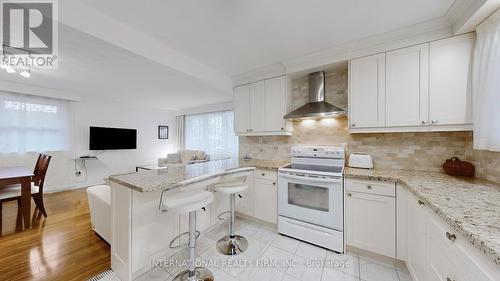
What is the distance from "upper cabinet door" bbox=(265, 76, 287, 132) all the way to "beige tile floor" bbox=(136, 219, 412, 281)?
62.4 inches

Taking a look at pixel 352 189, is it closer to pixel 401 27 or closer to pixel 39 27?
pixel 401 27

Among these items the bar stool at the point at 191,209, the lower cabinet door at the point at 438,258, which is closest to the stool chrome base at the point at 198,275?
the bar stool at the point at 191,209

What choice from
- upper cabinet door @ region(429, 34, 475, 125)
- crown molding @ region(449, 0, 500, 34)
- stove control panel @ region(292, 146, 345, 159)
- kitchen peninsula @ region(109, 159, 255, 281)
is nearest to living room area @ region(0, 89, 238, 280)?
kitchen peninsula @ region(109, 159, 255, 281)

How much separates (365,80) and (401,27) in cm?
55

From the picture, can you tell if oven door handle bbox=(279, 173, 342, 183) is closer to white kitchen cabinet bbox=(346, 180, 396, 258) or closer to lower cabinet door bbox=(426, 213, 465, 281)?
white kitchen cabinet bbox=(346, 180, 396, 258)

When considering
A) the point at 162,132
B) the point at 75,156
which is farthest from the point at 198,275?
the point at 162,132

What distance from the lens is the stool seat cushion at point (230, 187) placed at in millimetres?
1896

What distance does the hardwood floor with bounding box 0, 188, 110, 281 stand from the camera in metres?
1.62

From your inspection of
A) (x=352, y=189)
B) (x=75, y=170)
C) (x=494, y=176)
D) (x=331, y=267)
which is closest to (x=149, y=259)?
(x=331, y=267)

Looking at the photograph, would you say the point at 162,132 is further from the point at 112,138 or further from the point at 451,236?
the point at 451,236

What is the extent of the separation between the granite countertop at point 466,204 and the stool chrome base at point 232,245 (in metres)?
1.56

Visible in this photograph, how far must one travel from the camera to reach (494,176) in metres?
1.49

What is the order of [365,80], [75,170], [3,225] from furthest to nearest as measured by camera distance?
[75,170]
[3,225]
[365,80]

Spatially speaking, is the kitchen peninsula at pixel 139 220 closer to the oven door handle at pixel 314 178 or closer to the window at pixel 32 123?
the oven door handle at pixel 314 178
